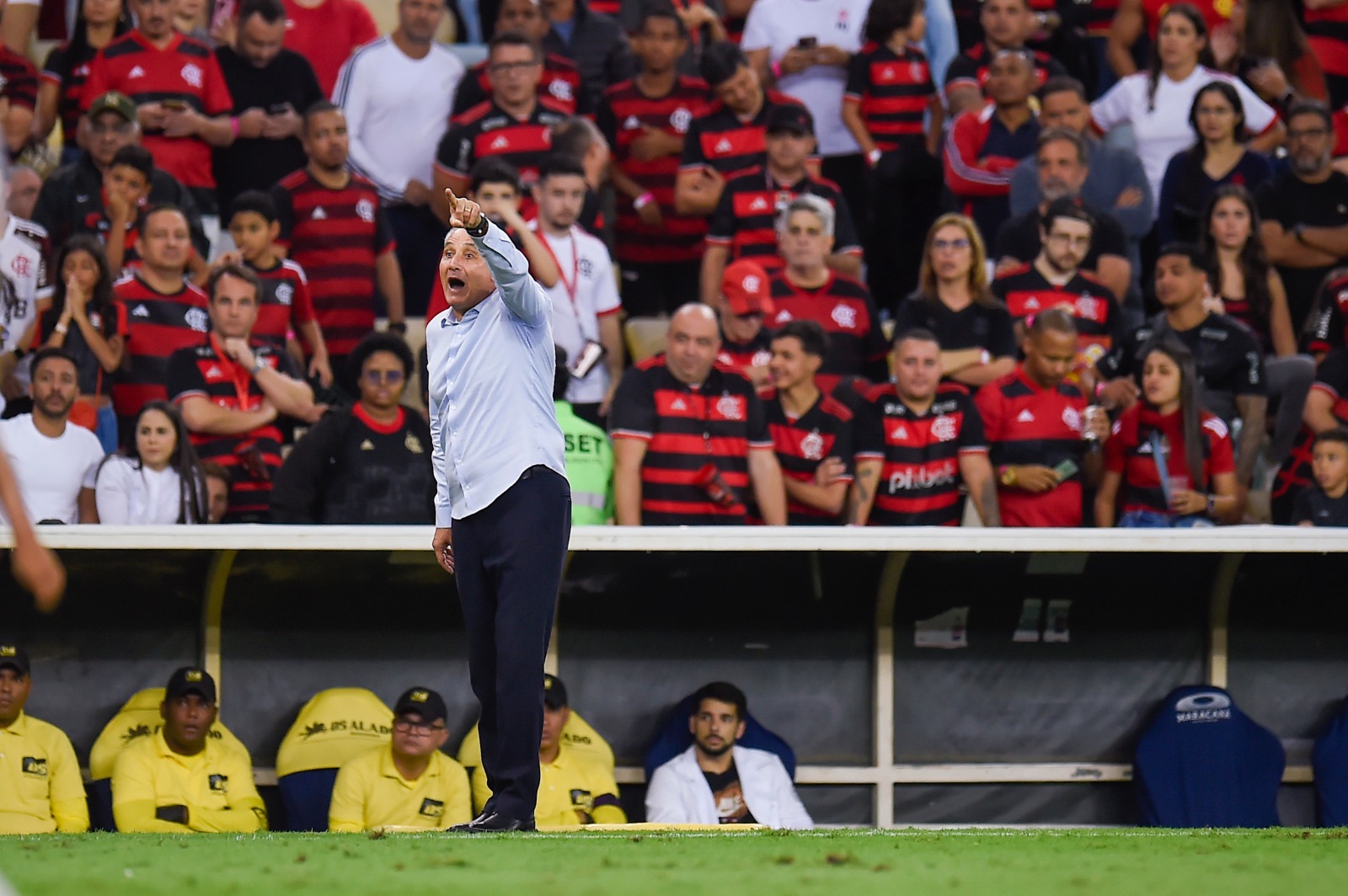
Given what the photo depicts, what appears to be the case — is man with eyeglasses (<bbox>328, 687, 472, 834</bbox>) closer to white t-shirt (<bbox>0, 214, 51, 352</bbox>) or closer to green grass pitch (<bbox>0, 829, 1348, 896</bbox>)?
green grass pitch (<bbox>0, 829, 1348, 896</bbox>)

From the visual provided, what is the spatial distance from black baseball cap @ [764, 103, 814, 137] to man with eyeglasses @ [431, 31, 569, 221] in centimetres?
120

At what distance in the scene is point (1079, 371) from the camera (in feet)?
28.2

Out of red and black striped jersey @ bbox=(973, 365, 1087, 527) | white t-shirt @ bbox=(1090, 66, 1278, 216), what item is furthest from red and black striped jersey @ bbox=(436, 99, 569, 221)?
white t-shirt @ bbox=(1090, 66, 1278, 216)

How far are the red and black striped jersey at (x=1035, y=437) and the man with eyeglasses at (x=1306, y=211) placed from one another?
2.40 metres

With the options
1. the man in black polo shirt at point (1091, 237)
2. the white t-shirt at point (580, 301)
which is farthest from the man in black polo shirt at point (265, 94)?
the man in black polo shirt at point (1091, 237)

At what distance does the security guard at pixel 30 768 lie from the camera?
283 inches

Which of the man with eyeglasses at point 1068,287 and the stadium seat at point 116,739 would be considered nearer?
the stadium seat at point 116,739

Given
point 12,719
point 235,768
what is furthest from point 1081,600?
point 12,719

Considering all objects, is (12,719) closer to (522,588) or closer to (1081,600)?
(522,588)

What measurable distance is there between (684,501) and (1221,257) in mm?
3443

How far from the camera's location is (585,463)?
7.90 m

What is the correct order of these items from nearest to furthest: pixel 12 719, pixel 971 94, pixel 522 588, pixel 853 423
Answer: pixel 522 588 < pixel 12 719 < pixel 853 423 < pixel 971 94

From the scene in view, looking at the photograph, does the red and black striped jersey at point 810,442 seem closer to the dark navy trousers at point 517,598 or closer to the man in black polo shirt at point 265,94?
the dark navy trousers at point 517,598

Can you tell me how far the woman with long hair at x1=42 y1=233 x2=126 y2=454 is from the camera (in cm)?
828
